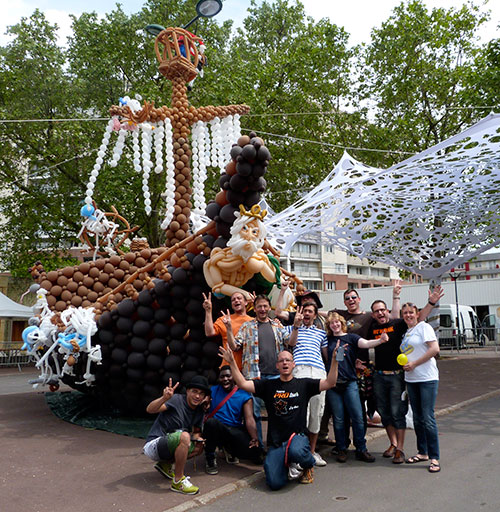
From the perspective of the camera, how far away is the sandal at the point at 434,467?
15.4 ft

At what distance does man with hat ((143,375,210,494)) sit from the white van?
2147 cm

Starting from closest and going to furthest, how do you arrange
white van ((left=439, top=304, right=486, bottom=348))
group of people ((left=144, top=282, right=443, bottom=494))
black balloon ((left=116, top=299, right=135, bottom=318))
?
group of people ((left=144, top=282, right=443, bottom=494)) < black balloon ((left=116, top=299, right=135, bottom=318)) < white van ((left=439, top=304, right=486, bottom=348))

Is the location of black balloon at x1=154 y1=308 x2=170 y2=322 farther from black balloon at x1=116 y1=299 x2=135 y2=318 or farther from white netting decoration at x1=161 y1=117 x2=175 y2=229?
white netting decoration at x1=161 y1=117 x2=175 y2=229

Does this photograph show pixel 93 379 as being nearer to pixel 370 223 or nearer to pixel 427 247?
pixel 370 223

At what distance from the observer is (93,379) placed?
21.0 ft

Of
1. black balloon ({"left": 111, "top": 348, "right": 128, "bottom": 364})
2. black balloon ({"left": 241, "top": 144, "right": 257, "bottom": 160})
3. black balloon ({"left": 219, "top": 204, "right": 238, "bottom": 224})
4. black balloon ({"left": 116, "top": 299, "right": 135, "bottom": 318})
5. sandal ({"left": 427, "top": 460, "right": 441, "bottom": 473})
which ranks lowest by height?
sandal ({"left": 427, "top": 460, "right": 441, "bottom": 473})

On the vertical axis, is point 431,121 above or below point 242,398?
above

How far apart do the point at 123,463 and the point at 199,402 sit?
128cm

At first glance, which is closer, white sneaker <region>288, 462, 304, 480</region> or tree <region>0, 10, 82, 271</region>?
white sneaker <region>288, 462, 304, 480</region>

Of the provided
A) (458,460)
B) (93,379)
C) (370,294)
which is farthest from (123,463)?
(370,294)

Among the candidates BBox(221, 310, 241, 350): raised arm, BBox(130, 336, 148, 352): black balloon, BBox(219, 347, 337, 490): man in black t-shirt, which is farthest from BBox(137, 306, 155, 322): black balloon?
BBox(219, 347, 337, 490): man in black t-shirt

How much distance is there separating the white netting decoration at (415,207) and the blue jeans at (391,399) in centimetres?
463

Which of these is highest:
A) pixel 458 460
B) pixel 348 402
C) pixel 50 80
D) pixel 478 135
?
pixel 50 80

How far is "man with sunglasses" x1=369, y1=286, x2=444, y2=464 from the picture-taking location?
16.6 ft
